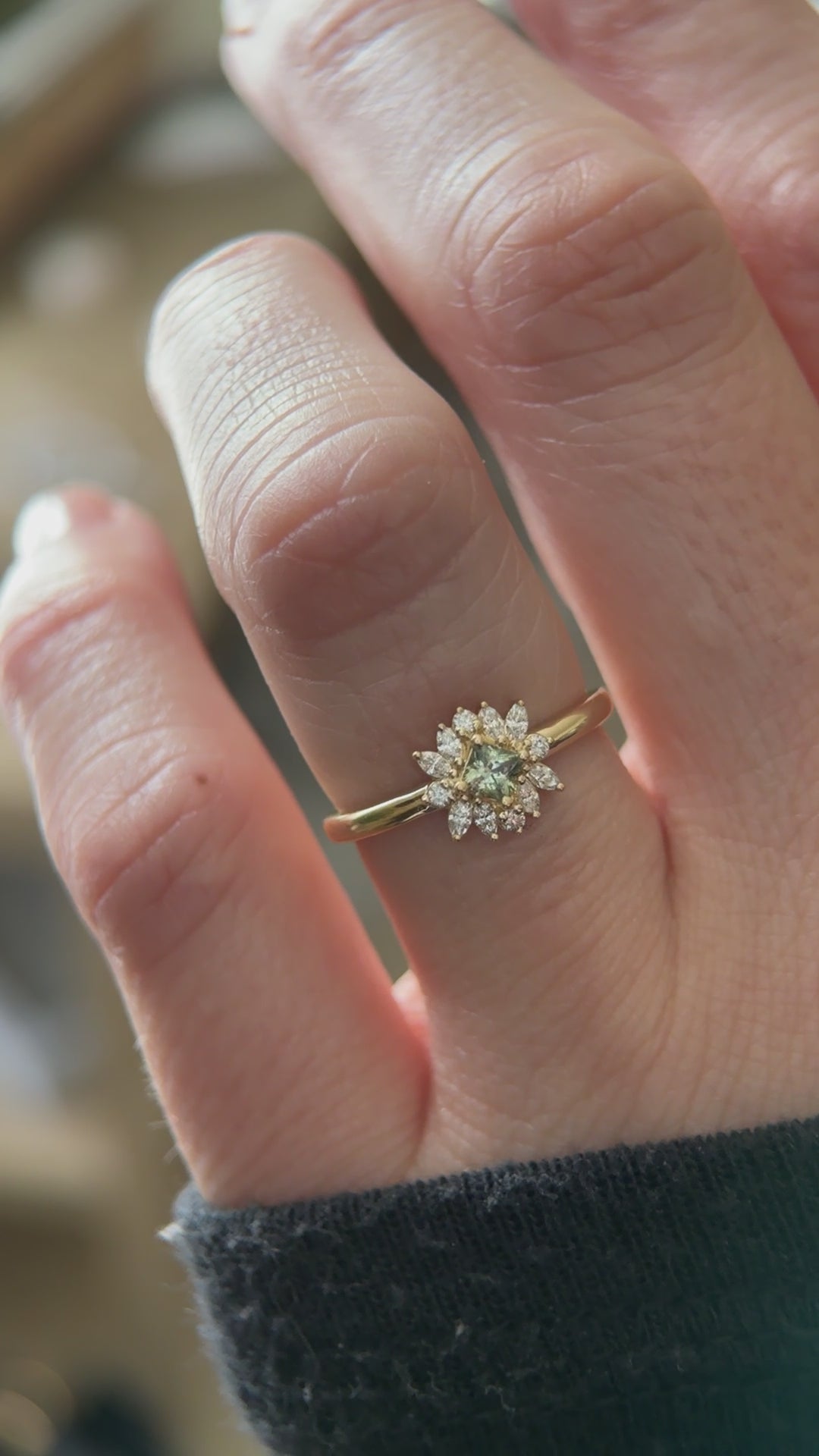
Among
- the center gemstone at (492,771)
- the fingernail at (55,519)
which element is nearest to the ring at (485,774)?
the center gemstone at (492,771)

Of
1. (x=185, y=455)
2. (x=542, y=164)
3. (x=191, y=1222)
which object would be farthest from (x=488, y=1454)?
(x=542, y=164)

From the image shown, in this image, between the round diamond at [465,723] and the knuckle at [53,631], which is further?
the knuckle at [53,631]

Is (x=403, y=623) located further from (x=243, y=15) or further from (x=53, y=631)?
(x=243, y=15)

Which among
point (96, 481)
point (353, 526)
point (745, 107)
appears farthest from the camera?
point (96, 481)

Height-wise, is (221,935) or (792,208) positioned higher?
(792,208)

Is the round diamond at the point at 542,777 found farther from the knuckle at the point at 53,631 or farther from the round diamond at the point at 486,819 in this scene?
the knuckle at the point at 53,631

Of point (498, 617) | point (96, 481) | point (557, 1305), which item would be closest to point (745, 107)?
point (498, 617)

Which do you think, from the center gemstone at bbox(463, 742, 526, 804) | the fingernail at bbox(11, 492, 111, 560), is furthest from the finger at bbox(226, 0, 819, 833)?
the fingernail at bbox(11, 492, 111, 560)
